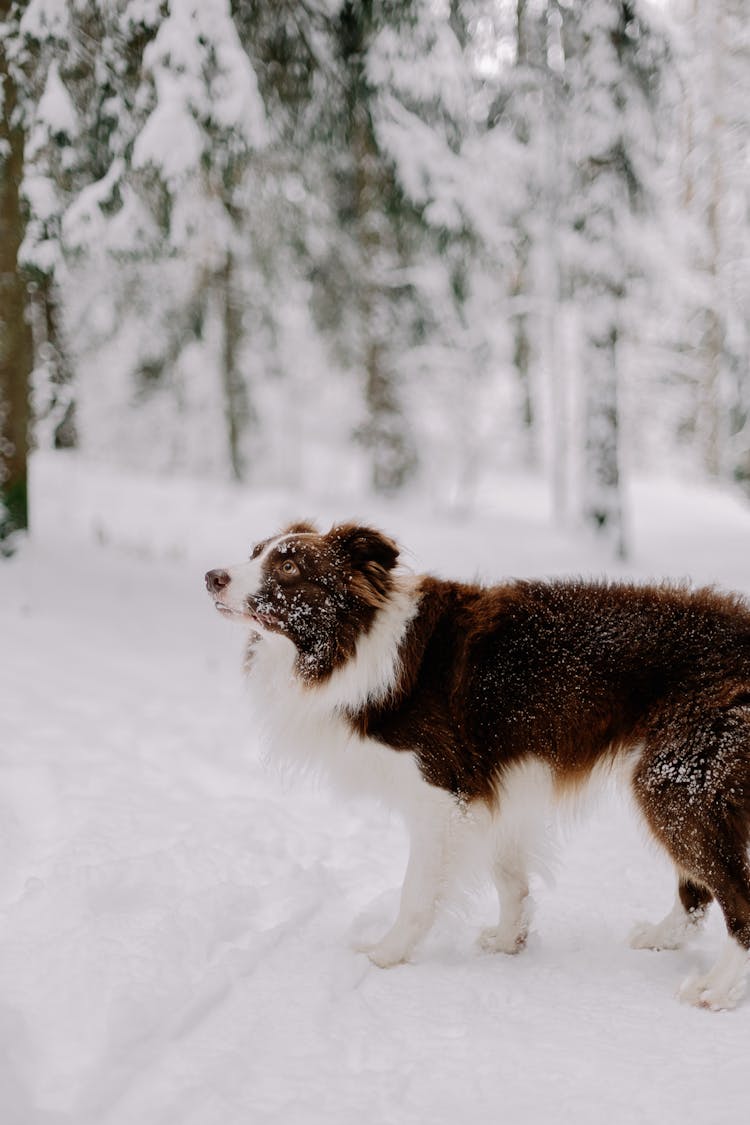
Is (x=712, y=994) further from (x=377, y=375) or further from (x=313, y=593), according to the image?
(x=377, y=375)

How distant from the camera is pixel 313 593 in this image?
3811 mm

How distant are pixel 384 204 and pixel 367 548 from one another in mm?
6831

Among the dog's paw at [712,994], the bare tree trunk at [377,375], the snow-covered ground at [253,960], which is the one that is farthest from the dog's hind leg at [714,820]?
the bare tree trunk at [377,375]

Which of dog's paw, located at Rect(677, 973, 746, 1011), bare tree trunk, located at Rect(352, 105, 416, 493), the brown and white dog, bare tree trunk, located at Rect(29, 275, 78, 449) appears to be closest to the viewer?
dog's paw, located at Rect(677, 973, 746, 1011)

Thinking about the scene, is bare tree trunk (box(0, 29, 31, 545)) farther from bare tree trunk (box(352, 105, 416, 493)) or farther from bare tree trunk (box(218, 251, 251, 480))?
bare tree trunk (box(218, 251, 251, 480))

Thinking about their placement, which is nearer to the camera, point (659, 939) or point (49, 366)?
point (659, 939)

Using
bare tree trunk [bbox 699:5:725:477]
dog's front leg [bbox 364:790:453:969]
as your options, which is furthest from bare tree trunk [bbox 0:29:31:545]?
bare tree trunk [bbox 699:5:725:477]

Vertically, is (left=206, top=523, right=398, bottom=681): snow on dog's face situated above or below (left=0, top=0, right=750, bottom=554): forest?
below

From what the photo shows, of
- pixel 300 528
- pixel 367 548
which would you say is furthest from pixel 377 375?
pixel 367 548

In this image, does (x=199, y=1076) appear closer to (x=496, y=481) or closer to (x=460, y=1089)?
(x=460, y=1089)

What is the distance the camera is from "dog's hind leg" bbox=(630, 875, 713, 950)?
382 centimetres

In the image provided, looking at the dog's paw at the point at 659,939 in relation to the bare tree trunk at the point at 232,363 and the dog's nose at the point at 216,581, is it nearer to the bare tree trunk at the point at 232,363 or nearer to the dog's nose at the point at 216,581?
the dog's nose at the point at 216,581

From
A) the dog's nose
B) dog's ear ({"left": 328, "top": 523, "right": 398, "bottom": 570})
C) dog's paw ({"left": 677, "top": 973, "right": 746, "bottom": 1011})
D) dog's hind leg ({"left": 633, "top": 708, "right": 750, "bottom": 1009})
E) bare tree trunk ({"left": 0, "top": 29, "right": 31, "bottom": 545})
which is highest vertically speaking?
bare tree trunk ({"left": 0, "top": 29, "right": 31, "bottom": 545})

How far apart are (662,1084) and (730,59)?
564 inches
